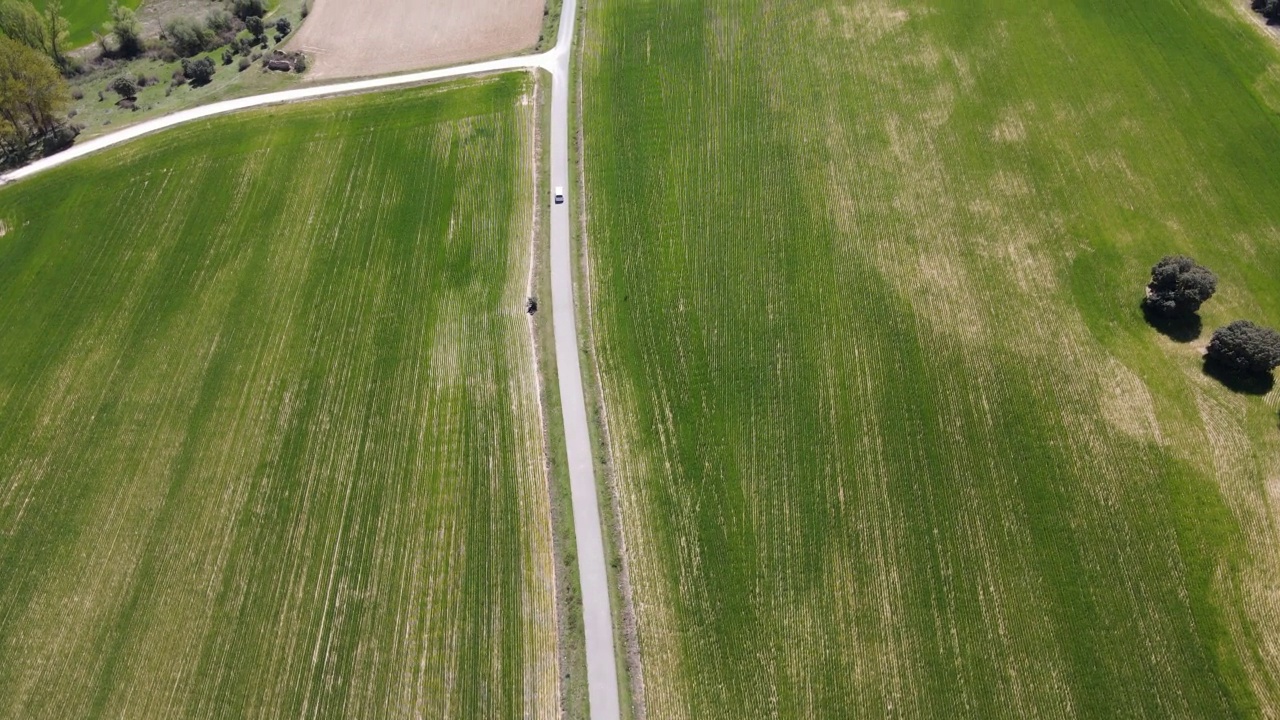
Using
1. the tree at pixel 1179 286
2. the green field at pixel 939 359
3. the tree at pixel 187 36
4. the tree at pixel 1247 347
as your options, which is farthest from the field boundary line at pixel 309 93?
the tree at pixel 1247 347

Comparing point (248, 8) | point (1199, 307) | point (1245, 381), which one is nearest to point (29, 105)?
point (248, 8)

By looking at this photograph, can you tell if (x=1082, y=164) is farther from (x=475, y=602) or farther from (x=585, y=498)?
(x=475, y=602)

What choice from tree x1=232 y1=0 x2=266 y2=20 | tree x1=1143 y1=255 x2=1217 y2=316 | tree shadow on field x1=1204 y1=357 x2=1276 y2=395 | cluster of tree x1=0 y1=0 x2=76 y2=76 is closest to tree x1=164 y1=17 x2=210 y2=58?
tree x1=232 y1=0 x2=266 y2=20


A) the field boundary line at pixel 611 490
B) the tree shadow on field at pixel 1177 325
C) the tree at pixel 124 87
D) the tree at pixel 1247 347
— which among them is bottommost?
the field boundary line at pixel 611 490

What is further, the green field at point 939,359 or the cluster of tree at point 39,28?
the cluster of tree at point 39,28

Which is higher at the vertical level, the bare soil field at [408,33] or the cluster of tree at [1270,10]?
the cluster of tree at [1270,10]

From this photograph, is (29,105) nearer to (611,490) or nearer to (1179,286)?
(611,490)

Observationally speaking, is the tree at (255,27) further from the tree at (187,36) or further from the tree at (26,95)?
the tree at (26,95)
